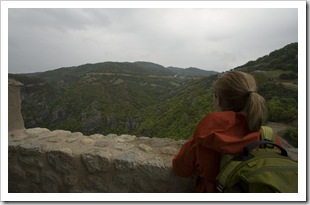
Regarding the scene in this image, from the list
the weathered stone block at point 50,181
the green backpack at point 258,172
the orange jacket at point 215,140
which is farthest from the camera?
the weathered stone block at point 50,181

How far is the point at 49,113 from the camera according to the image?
32.4 m

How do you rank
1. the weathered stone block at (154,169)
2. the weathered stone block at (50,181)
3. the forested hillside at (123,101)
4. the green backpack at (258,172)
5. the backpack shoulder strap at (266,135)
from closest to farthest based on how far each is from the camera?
1. the green backpack at (258,172)
2. the backpack shoulder strap at (266,135)
3. the weathered stone block at (154,169)
4. the weathered stone block at (50,181)
5. the forested hillside at (123,101)

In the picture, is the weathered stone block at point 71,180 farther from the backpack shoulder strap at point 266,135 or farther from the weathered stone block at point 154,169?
the backpack shoulder strap at point 266,135

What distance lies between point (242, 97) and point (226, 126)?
0.89ft

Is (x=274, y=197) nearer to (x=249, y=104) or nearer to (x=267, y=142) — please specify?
(x=267, y=142)

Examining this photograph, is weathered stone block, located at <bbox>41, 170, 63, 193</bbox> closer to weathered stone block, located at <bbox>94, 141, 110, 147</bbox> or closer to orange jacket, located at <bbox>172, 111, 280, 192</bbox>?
weathered stone block, located at <bbox>94, 141, 110, 147</bbox>

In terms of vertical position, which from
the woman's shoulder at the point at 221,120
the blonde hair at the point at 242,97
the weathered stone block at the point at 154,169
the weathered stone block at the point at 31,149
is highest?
the blonde hair at the point at 242,97

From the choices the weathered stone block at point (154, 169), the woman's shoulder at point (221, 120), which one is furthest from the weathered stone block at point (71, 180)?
the woman's shoulder at point (221, 120)

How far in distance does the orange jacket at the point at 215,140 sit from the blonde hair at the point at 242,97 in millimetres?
61

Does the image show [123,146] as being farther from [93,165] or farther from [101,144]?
[93,165]

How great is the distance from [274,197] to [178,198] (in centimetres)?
68

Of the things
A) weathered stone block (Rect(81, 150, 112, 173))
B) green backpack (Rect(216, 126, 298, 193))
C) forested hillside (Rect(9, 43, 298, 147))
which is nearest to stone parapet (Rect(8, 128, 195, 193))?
weathered stone block (Rect(81, 150, 112, 173))

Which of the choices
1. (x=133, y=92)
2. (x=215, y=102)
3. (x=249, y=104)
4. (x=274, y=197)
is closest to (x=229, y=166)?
(x=274, y=197)

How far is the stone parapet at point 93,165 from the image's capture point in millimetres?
1978
